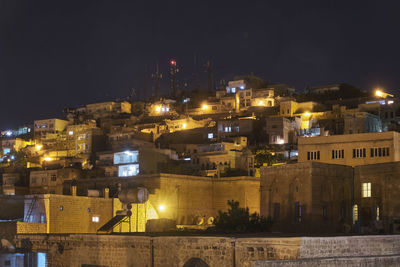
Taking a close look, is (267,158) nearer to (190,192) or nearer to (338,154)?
(190,192)

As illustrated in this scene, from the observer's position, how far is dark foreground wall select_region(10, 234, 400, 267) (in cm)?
1431

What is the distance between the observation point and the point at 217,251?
1620 centimetres

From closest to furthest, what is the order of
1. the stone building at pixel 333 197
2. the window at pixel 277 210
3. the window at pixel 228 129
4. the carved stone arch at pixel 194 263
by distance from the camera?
1. the carved stone arch at pixel 194 263
2. the stone building at pixel 333 197
3. the window at pixel 277 210
4. the window at pixel 228 129

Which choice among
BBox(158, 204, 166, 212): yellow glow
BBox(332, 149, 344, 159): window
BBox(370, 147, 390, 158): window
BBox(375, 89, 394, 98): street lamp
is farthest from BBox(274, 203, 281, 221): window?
BBox(375, 89, 394, 98): street lamp

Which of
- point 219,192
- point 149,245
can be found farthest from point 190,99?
point 149,245

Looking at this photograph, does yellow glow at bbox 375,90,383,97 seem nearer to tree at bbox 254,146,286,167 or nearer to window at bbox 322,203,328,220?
tree at bbox 254,146,286,167

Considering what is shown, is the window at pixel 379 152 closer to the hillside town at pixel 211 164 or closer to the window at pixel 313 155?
the hillside town at pixel 211 164

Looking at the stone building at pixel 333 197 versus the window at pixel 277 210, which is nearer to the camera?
the stone building at pixel 333 197

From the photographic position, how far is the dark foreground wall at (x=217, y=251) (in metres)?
14.3

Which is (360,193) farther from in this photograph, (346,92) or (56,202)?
(346,92)

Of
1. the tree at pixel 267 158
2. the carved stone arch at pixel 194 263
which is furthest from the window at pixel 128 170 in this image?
the carved stone arch at pixel 194 263

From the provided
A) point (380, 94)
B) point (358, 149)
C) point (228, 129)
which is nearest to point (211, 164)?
point (228, 129)

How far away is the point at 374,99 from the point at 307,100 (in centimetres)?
943

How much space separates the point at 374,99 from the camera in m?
73.7
